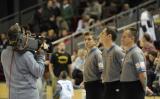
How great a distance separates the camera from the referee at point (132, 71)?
902 centimetres

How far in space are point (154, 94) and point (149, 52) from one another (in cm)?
145

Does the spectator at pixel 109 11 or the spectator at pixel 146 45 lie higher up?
the spectator at pixel 109 11

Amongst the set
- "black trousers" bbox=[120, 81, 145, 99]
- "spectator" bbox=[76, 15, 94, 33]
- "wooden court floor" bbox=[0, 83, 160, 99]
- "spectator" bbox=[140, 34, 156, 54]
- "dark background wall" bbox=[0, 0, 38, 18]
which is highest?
"dark background wall" bbox=[0, 0, 38, 18]

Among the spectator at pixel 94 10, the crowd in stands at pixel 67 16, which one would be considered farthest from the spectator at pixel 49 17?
the spectator at pixel 94 10

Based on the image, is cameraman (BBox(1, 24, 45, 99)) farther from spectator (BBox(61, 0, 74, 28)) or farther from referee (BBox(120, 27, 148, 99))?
spectator (BBox(61, 0, 74, 28))

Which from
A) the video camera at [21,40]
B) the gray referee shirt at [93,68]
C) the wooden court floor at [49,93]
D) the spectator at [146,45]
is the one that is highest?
the spectator at [146,45]

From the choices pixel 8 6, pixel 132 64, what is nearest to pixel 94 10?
pixel 8 6

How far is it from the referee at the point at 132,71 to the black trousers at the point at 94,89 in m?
1.24

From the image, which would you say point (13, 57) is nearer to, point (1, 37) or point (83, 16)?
point (1, 37)

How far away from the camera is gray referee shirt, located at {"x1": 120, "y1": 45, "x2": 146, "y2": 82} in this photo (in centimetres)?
902

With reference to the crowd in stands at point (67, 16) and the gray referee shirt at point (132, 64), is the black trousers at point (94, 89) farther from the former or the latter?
the crowd in stands at point (67, 16)

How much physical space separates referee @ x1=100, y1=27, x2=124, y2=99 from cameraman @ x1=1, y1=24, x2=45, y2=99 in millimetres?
2011

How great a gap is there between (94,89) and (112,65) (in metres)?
0.76

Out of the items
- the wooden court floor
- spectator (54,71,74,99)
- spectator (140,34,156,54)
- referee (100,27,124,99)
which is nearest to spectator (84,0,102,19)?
the wooden court floor
